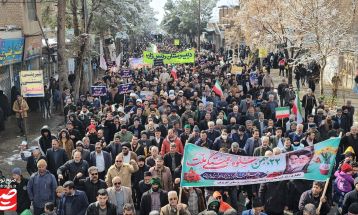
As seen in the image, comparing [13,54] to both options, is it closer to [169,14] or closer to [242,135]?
[242,135]

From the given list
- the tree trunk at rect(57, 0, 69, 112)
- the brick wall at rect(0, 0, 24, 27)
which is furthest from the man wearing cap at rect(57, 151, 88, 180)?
the brick wall at rect(0, 0, 24, 27)

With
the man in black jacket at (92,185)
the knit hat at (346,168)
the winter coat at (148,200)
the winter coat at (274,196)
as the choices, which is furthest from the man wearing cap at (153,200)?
the knit hat at (346,168)

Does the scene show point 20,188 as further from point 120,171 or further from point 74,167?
point 120,171

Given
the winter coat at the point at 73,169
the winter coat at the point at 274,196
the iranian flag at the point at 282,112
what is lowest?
the winter coat at the point at 274,196

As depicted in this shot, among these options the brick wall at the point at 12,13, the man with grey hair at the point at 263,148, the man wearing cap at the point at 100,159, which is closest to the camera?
the man wearing cap at the point at 100,159

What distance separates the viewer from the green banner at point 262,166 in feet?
29.0

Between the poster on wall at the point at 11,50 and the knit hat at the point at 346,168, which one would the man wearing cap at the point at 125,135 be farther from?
the poster on wall at the point at 11,50

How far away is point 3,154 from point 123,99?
16.8 ft

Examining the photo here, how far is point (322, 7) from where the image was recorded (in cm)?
2364

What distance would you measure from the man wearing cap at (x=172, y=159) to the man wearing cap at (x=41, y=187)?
2324 mm

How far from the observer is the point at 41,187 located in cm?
947

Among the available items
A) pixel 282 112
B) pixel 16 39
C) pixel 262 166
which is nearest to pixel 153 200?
pixel 262 166

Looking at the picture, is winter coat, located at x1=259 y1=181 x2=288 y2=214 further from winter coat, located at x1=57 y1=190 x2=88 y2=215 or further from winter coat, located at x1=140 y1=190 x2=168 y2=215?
winter coat, located at x1=57 y1=190 x2=88 y2=215

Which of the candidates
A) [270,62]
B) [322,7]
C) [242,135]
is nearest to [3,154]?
[242,135]
